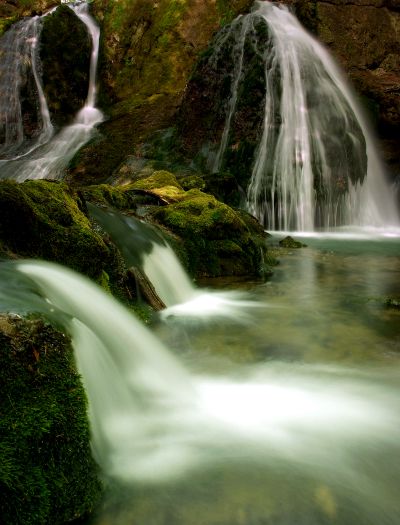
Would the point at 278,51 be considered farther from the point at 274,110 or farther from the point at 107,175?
the point at 107,175

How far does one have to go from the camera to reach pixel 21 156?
17.8 metres

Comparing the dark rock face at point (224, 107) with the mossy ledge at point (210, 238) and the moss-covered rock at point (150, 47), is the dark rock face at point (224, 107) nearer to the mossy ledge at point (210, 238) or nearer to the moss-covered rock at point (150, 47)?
the moss-covered rock at point (150, 47)

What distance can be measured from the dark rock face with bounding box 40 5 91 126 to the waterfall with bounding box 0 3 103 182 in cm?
39

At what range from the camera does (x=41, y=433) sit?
6.31ft

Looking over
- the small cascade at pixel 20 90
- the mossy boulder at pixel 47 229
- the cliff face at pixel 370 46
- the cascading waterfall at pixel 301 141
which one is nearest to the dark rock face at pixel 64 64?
the small cascade at pixel 20 90

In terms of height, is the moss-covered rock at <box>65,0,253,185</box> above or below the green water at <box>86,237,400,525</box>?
above

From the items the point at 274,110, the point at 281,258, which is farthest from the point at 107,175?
the point at 281,258

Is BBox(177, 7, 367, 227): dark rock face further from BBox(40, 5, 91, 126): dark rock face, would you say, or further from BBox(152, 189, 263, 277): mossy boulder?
BBox(40, 5, 91, 126): dark rock face

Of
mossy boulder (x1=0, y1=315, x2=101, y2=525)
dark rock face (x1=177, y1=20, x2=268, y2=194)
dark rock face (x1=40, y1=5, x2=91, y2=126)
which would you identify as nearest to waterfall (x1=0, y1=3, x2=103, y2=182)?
dark rock face (x1=40, y1=5, x2=91, y2=126)

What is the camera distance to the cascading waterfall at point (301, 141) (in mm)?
13250

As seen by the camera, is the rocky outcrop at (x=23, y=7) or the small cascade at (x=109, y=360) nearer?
the small cascade at (x=109, y=360)

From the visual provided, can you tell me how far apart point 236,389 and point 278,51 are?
13716 mm

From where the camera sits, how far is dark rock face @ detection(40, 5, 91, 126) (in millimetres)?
20328

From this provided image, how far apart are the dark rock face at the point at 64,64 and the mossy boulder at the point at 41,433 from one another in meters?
19.5
